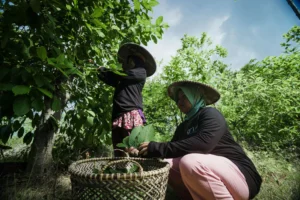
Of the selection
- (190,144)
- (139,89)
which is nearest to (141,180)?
(190,144)

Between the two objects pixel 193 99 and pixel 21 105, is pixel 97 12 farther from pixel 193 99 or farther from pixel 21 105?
pixel 193 99

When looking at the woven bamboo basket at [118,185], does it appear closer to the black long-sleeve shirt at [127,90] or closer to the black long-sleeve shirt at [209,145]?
the black long-sleeve shirt at [209,145]

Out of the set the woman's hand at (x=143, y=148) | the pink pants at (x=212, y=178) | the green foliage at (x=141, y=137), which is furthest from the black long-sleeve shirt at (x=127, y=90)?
the pink pants at (x=212, y=178)

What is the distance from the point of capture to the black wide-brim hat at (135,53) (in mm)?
2500

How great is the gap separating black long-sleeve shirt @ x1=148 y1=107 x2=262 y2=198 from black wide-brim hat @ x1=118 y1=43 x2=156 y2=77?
1.18 meters

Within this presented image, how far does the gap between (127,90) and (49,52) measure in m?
0.85

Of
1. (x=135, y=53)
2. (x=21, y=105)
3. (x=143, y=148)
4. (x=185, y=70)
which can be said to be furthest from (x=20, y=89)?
(x=185, y=70)

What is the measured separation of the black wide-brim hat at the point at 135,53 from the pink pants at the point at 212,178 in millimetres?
1469

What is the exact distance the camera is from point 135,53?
261cm

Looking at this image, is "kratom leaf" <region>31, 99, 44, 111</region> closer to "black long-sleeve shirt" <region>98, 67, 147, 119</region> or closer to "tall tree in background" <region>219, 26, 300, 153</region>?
"black long-sleeve shirt" <region>98, 67, 147, 119</region>

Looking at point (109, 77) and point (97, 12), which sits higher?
point (97, 12)

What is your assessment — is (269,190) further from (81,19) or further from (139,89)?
(81,19)

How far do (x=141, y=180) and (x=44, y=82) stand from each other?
26.1 inches

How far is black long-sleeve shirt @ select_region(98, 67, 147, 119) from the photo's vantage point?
2336 millimetres
